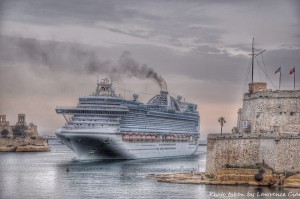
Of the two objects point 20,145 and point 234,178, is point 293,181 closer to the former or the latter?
point 234,178

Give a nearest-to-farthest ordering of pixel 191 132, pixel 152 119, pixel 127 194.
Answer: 1. pixel 127 194
2. pixel 152 119
3. pixel 191 132

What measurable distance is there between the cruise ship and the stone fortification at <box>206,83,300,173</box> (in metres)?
42.2

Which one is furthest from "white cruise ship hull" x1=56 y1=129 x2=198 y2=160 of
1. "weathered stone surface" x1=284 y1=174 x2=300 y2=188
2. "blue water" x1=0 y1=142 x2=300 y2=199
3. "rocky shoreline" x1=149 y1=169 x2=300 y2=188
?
"weathered stone surface" x1=284 y1=174 x2=300 y2=188

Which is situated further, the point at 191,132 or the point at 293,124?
the point at 191,132

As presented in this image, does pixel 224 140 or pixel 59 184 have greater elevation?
pixel 224 140

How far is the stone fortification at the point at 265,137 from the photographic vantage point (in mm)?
54719

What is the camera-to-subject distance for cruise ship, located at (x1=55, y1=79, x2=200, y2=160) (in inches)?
3962

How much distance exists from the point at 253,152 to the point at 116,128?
48876 mm

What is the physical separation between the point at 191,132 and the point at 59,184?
80711mm

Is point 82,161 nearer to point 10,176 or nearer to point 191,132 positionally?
point 10,176

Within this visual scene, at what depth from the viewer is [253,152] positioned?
57.2 m

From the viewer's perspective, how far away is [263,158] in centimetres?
5631

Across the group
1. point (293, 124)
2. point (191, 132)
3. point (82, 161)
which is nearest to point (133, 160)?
point (82, 161)

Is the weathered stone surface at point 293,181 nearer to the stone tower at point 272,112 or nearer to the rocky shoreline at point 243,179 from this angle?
the rocky shoreline at point 243,179
